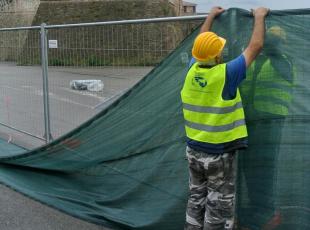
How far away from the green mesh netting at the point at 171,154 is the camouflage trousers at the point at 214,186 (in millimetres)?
273

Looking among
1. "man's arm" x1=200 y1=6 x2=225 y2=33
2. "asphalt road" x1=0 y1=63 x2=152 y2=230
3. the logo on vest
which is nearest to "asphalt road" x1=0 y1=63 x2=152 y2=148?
"asphalt road" x1=0 y1=63 x2=152 y2=230

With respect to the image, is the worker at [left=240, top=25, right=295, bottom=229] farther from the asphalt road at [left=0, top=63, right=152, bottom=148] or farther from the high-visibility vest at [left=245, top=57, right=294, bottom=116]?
the asphalt road at [left=0, top=63, right=152, bottom=148]

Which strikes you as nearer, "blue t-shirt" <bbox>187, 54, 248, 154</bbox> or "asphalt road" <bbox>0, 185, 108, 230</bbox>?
"blue t-shirt" <bbox>187, 54, 248, 154</bbox>

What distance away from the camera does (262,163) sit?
12.7ft

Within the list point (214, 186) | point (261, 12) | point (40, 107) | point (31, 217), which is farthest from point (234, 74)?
point (40, 107)

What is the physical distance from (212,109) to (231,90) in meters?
0.20

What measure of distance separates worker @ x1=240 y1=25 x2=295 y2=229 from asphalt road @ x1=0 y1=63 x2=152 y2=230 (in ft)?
4.29

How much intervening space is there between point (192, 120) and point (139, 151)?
3.51 ft

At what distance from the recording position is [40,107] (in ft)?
24.1

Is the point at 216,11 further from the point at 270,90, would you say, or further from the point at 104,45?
the point at 104,45

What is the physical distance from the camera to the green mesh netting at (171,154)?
3.72 meters

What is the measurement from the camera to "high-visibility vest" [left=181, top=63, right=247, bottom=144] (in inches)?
141

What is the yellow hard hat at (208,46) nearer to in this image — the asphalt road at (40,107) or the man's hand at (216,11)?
the man's hand at (216,11)

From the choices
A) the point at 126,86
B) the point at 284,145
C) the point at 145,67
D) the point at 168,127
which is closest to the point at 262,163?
the point at 284,145
